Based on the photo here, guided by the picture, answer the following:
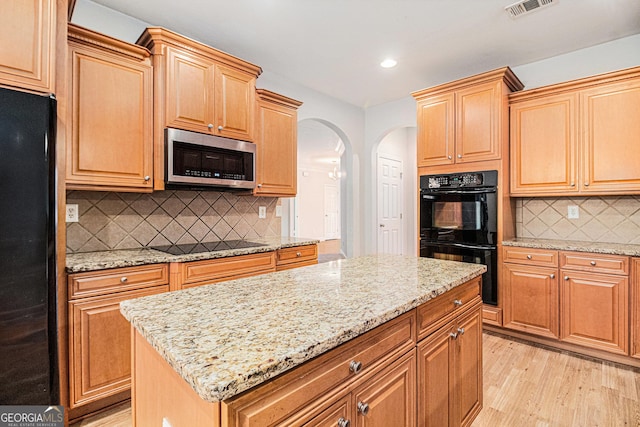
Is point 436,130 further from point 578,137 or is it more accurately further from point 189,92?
point 189,92

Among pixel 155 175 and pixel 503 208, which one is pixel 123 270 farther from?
pixel 503 208

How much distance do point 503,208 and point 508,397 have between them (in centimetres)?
161

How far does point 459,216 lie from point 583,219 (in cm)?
108

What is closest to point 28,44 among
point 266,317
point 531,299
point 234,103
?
point 234,103

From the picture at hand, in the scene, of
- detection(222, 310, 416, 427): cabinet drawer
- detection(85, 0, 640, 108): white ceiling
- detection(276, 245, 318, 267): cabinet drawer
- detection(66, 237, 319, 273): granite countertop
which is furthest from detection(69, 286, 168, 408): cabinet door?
detection(85, 0, 640, 108): white ceiling

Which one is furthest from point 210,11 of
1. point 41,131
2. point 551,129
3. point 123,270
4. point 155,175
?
point 551,129

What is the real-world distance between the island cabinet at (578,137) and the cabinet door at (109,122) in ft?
10.5

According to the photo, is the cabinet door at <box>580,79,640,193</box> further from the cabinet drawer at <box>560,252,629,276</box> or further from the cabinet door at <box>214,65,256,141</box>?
the cabinet door at <box>214,65,256,141</box>

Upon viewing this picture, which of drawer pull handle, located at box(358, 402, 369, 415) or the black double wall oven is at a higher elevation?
the black double wall oven

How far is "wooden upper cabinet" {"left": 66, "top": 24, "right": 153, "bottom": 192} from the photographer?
196 centimetres

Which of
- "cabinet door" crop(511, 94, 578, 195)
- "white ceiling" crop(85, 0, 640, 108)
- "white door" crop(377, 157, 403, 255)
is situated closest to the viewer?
"white ceiling" crop(85, 0, 640, 108)

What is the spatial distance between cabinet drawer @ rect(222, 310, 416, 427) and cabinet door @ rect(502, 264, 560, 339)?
2201 mm

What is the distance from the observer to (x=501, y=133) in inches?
116

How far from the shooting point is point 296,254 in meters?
2.88
